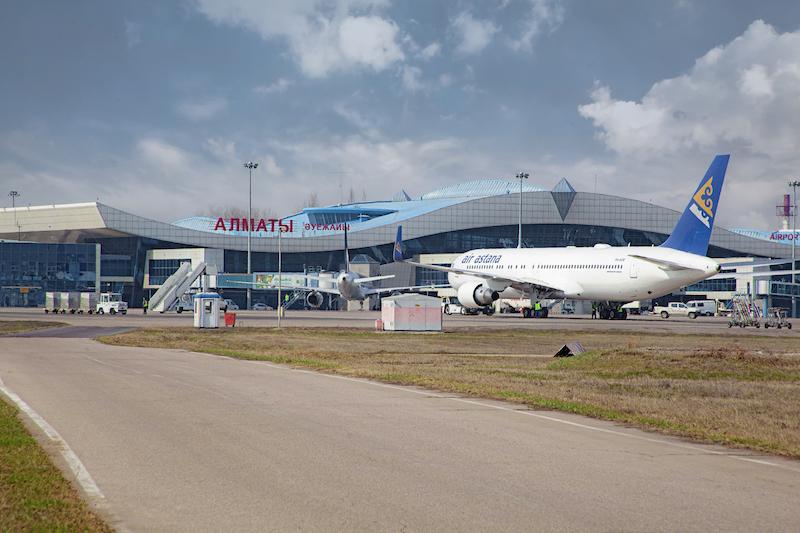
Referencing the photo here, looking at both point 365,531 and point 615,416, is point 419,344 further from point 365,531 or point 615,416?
point 365,531

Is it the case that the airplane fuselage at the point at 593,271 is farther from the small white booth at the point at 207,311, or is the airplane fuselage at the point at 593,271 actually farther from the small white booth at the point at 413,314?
the small white booth at the point at 207,311

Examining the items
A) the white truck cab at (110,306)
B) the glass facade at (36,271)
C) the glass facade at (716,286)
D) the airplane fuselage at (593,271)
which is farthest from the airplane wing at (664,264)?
the glass facade at (36,271)

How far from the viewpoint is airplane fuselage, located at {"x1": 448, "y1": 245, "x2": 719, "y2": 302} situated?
67.3m

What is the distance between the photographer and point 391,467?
1145 cm

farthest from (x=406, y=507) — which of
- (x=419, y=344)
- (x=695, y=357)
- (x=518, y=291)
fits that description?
(x=518, y=291)

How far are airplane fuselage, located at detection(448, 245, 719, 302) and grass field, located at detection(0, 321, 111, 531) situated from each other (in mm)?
56890

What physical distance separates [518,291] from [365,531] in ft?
244

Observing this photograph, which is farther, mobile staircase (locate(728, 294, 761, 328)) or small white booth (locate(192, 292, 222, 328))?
mobile staircase (locate(728, 294, 761, 328))

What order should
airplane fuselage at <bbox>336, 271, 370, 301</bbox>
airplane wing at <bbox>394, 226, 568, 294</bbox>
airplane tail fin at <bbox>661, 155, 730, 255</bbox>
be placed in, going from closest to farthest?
airplane tail fin at <bbox>661, 155, 730, 255</bbox>
airplane wing at <bbox>394, 226, 568, 294</bbox>
airplane fuselage at <bbox>336, 271, 370, 301</bbox>

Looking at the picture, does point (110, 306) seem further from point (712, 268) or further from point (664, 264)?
point (712, 268)

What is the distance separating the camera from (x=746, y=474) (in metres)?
11.5

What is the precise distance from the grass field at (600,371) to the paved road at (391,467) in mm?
1573

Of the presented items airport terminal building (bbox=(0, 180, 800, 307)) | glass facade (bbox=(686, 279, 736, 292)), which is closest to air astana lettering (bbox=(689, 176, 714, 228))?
glass facade (bbox=(686, 279, 736, 292))

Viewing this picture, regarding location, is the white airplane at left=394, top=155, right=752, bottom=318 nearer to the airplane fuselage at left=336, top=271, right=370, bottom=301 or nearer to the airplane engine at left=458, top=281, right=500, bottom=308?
the airplane engine at left=458, top=281, right=500, bottom=308
